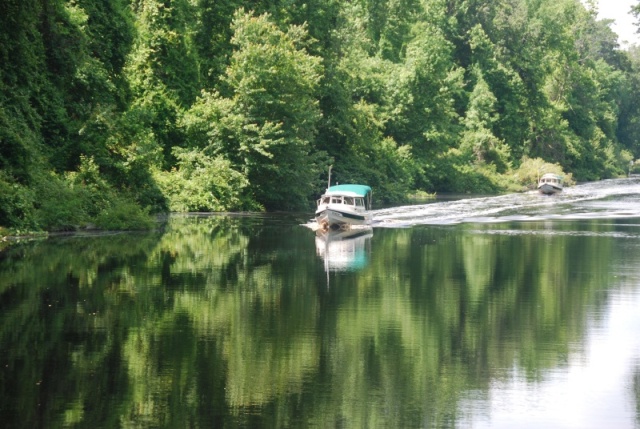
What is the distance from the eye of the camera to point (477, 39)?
112125 mm

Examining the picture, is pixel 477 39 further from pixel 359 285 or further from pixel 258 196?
pixel 359 285

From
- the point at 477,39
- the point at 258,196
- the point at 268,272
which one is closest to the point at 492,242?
the point at 268,272

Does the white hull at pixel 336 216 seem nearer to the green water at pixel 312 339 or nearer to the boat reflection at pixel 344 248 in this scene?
the boat reflection at pixel 344 248

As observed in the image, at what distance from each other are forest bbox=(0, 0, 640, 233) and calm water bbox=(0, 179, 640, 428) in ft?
31.2

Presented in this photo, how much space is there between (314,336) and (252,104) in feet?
146

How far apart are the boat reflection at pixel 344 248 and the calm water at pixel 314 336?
0.20 meters

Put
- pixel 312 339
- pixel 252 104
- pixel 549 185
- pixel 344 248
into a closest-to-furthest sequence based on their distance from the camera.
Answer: pixel 312 339 < pixel 344 248 < pixel 252 104 < pixel 549 185

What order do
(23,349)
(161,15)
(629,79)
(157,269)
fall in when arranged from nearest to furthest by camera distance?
(23,349) < (157,269) < (161,15) < (629,79)

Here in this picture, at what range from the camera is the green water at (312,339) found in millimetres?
14227

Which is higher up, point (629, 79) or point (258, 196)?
point (629, 79)

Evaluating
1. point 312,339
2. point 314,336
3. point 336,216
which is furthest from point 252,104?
point 312,339

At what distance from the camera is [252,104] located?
6316cm

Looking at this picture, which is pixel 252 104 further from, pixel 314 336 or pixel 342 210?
pixel 314 336

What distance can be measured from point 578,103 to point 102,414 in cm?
13242
